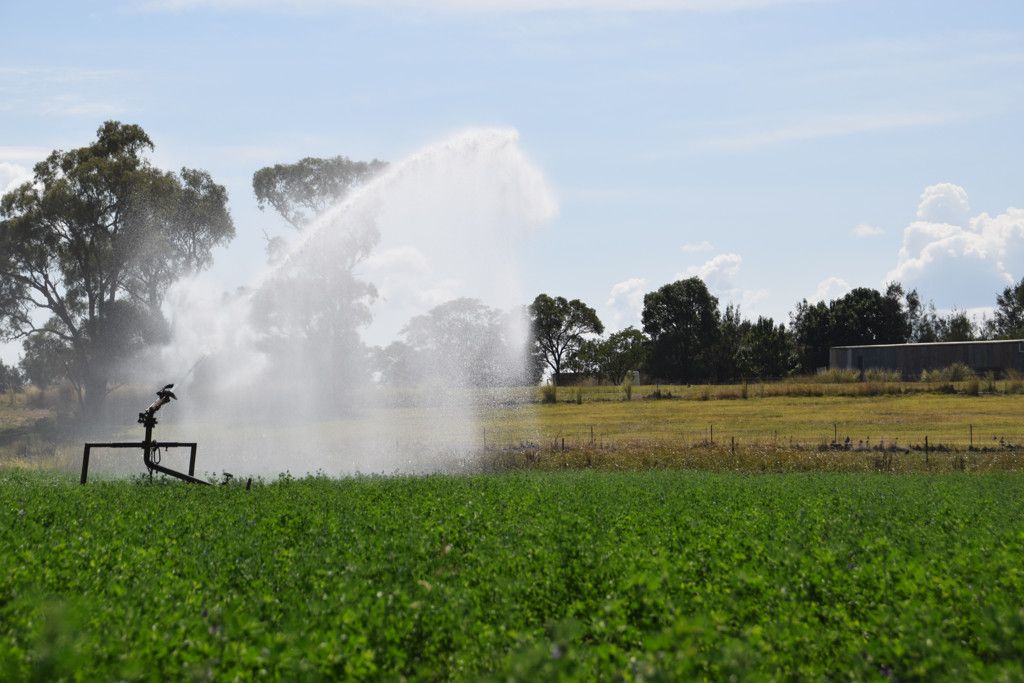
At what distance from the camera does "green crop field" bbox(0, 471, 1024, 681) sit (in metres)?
7.61

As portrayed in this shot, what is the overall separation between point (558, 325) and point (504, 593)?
348 feet

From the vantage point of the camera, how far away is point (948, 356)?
319ft

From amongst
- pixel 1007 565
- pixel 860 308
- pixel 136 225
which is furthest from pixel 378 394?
pixel 860 308

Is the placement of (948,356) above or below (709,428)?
above

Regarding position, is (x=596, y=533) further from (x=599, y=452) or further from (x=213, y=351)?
(x=213, y=351)

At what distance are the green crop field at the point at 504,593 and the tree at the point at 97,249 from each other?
173 feet

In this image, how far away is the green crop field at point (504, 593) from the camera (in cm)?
761

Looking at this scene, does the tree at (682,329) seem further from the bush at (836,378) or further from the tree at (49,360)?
the tree at (49,360)

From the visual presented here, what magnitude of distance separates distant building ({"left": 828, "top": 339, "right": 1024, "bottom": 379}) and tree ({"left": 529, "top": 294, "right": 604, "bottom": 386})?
30.7 meters

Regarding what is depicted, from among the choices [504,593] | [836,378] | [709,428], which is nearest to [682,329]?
[836,378]

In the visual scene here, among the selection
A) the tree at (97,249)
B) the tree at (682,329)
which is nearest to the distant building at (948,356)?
the tree at (682,329)

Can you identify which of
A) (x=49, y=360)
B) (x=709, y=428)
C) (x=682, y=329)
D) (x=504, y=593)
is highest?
(x=682, y=329)

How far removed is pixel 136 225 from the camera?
6881cm

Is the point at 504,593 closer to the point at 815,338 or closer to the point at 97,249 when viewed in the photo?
the point at 97,249
